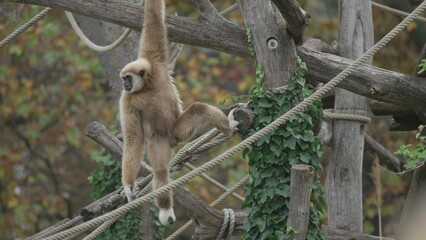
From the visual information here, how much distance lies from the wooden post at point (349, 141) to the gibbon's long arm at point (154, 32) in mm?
1660

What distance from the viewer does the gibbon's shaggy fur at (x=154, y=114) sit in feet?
18.3

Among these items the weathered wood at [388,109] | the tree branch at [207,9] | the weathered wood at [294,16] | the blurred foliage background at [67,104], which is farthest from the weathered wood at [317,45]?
the blurred foliage background at [67,104]

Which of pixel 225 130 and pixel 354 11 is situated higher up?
pixel 354 11

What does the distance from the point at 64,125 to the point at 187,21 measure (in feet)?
25.7

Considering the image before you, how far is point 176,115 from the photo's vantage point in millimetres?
5734

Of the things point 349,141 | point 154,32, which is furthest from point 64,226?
point 349,141

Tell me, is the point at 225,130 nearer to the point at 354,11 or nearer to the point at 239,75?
the point at 354,11

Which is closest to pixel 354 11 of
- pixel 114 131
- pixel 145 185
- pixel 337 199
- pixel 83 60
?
pixel 337 199

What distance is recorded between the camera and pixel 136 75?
5.55 meters

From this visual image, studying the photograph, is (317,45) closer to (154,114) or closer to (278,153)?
(278,153)

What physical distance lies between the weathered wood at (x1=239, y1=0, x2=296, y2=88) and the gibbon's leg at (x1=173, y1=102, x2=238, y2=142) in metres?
Result: 0.35

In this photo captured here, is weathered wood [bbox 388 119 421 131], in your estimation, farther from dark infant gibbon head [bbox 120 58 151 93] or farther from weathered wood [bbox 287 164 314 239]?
dark infant gibbon head [bbox 120 58 151 93]

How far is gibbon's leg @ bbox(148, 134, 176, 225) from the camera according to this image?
560 cm

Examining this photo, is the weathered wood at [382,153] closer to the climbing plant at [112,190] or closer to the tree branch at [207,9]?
the climbing plant at [112,190]
